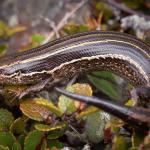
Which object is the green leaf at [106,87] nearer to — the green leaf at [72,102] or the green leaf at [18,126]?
the green leaf at [72,102]

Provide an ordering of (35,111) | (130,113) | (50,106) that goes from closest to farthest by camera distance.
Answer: (130,113) → (50,106) → (35,111)

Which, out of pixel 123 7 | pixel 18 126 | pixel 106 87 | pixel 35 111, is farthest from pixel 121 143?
pixel 123 7

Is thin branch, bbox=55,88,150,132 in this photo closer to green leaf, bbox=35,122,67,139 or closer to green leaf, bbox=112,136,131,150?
green leaf, bbox=112,136,131,150

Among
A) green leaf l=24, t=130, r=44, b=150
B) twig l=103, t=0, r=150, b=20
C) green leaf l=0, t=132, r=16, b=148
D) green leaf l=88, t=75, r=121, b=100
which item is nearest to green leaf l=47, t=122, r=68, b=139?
green leaf l=24, t=130, r=44, b=150

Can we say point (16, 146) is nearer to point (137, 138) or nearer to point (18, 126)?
point (18, 126)

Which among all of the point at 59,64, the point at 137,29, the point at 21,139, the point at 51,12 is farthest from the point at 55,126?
the point at 51,12

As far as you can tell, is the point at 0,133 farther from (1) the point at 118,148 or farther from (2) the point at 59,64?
(2) the point at 59,64
